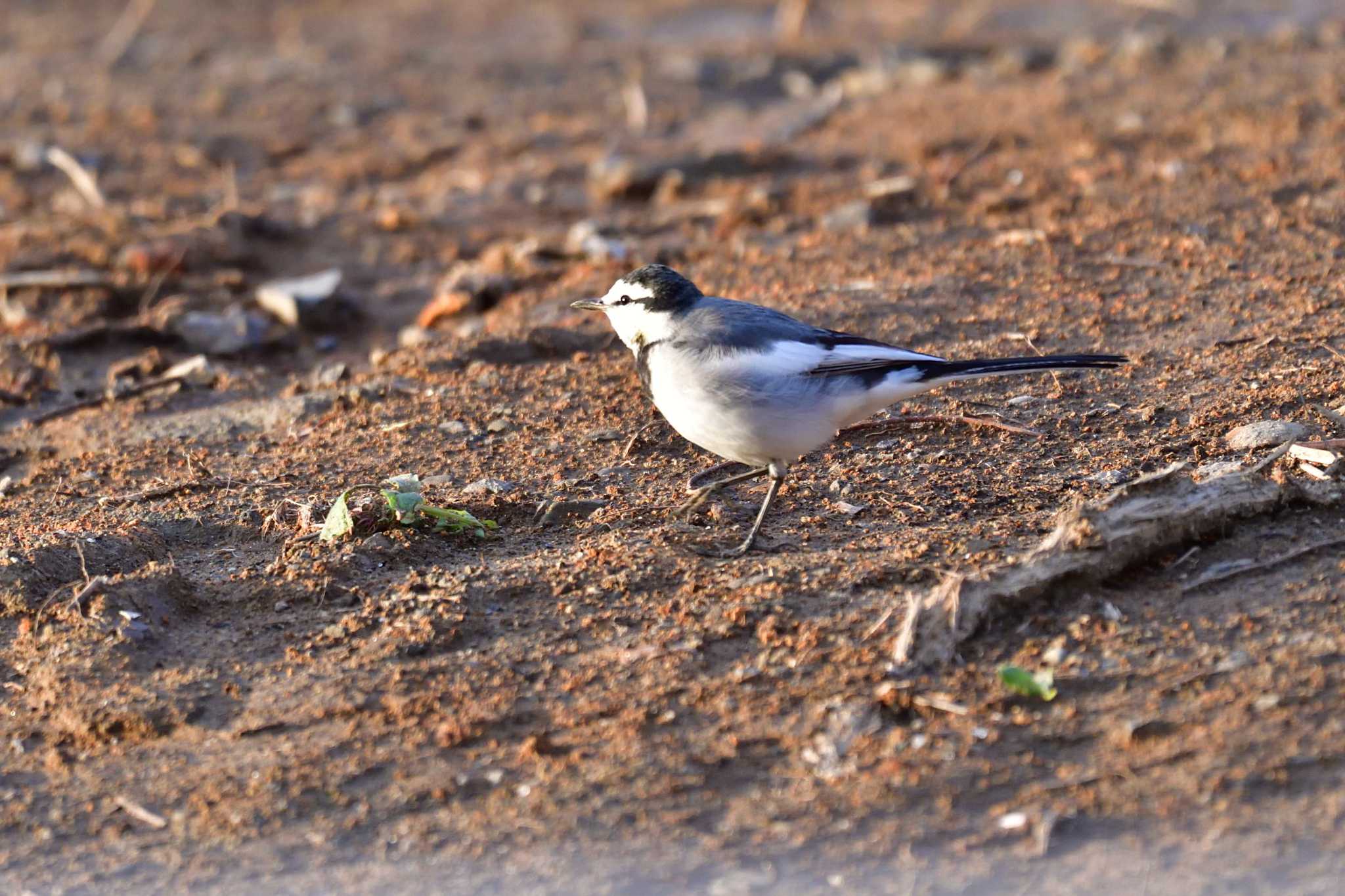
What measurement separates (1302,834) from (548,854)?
1796 millimetres

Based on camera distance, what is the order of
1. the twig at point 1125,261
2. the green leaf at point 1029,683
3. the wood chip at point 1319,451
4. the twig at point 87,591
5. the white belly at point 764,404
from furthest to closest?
the twig at point 1125,261
the white belly at point 764,404
the wood chip at point 1319,451
the twig at point 87,591
the green leaf at point 1029,683

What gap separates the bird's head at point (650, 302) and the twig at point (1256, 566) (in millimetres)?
1894

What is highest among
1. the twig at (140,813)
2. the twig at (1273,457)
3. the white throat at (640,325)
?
the white throat at (640,325)

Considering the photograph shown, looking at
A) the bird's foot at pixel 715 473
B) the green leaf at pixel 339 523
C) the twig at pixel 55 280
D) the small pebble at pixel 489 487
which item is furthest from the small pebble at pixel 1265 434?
the twig at pixel 55 280

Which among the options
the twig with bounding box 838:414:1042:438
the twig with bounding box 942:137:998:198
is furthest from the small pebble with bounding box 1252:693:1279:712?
the twig with bounding box 942:137:998:198

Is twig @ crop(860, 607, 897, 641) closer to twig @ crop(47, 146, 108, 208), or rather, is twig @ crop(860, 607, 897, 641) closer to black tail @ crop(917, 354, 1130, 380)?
black tail @ crop(917, 354, 1130, 380)

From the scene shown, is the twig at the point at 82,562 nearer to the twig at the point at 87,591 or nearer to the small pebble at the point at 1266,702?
the twig at the point at 87,591

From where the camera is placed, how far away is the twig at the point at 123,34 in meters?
13.5

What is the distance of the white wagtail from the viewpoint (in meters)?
4.82

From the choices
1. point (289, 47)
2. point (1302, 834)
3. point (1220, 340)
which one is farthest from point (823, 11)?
point (1302, 834)

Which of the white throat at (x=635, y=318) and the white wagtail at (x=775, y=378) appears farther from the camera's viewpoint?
the white throat at (x=635, y=318)

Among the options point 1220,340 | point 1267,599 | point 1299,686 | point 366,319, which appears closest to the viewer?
point 1299,686

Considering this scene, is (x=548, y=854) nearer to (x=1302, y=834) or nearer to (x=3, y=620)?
(x=1302, y=834)

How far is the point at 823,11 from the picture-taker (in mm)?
14531
